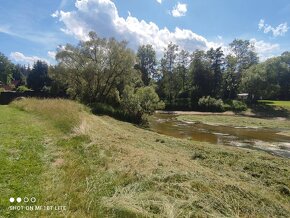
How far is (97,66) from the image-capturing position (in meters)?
36.6

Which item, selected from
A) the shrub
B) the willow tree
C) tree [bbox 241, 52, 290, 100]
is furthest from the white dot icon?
tree [bbox 241, 52, 290, 100]

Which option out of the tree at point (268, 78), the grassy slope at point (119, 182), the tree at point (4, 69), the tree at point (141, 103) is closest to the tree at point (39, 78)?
the tree at point (4, 69)

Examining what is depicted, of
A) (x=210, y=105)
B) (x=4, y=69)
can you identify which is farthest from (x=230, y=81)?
(x=4, y=69)

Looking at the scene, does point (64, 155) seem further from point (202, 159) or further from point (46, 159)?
point (202, 159)

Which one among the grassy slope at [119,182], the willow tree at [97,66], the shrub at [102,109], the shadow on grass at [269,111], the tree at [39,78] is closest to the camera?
the grassy slope at [119,182]

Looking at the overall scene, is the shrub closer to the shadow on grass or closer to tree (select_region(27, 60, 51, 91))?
the shadow on grass

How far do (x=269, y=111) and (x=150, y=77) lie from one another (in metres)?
31.4

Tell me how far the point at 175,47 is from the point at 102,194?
68936mm

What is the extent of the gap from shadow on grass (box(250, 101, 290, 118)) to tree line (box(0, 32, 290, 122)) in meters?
3.65

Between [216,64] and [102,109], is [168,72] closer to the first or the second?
[216,64]

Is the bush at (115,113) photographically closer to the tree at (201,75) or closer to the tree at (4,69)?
the tree at (201,75)

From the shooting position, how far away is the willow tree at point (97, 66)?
3675cm

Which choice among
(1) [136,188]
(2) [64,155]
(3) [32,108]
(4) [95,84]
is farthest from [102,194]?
(4) [95,84]

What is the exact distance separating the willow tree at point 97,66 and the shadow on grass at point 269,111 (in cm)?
3021
